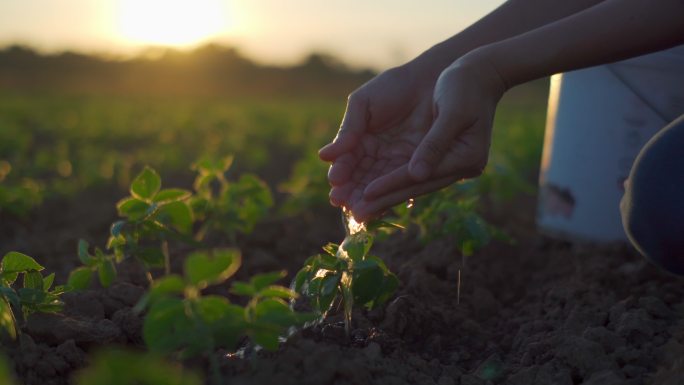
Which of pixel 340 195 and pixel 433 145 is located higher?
pixel 433 145

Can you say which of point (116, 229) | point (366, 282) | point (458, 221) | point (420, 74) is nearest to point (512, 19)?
point (420, 74)

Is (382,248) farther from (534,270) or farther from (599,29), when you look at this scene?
(599,29)

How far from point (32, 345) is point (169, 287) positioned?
2.61ft

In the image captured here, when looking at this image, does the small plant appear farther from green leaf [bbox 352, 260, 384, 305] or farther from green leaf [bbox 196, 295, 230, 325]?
green leaf [bbox 196, 295, 230, 325]

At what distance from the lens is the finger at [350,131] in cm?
219

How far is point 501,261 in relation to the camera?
10.1ft

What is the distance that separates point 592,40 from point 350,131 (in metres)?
0.73

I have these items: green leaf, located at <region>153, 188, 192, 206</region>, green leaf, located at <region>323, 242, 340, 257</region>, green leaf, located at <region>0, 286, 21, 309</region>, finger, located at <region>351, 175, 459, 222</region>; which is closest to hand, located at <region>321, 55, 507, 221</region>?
finger, located at <region>351, 175, 459, 222</region>

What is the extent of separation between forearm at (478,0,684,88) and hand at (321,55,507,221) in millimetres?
69

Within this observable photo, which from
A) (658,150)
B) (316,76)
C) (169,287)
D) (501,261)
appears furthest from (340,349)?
(316,76)

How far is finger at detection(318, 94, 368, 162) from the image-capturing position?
219cm

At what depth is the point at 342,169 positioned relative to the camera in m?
2.18

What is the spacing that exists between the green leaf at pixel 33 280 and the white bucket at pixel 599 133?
7.12 ft

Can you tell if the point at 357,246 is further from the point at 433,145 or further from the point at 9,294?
the point at 9,294
